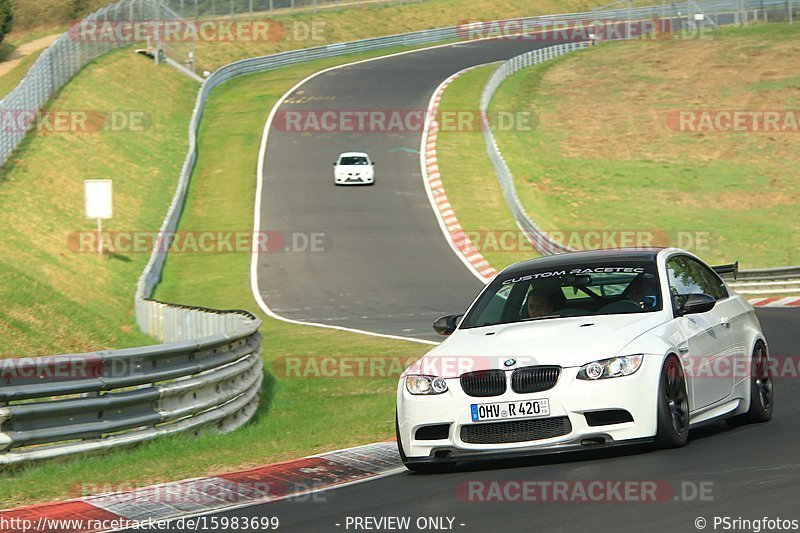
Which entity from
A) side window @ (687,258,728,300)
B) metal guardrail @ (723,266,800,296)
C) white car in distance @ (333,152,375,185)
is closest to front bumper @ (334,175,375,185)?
white car in distance @ (333,152,375,185)

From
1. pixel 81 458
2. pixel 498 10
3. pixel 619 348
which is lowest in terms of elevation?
pixel 81 458

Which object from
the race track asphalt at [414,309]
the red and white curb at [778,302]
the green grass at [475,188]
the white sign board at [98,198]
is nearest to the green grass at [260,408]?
the race track asphalt at [414,309]

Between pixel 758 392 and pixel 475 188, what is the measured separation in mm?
32167

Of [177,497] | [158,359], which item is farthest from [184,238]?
[177,497]

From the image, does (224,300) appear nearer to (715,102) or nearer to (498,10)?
(715,102)

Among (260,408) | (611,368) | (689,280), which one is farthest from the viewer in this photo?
(260,408)

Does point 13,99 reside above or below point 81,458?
above

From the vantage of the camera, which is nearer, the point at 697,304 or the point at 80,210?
the point at 697,304

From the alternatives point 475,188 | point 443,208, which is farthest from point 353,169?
point 443,208

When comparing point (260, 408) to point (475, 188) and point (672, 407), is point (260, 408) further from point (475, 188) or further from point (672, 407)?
→ point (475, 188)

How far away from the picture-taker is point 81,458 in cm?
1005

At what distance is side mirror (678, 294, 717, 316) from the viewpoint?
31.5 feet

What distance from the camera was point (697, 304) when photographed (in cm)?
960

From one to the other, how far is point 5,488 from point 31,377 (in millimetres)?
1540
